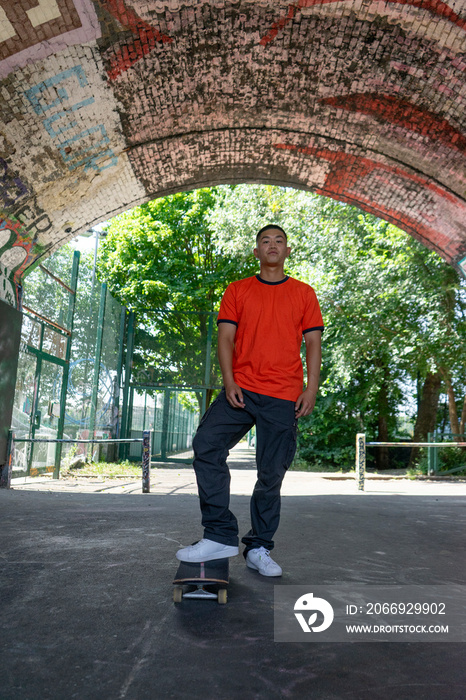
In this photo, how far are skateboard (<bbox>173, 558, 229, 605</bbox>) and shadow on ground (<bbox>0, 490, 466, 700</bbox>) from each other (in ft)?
0.16

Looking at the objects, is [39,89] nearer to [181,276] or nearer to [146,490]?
[146,490]

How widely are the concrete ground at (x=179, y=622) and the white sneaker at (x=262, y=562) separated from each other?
0.07 metres

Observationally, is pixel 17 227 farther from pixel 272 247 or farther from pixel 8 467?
pixel 272 247

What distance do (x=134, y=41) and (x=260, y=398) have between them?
5808mm

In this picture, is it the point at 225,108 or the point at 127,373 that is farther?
the point at 127,373

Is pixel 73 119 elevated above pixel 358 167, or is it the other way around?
pixel 358 167

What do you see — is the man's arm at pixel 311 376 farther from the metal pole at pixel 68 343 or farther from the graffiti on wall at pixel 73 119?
the metal pole at pixel 68 343

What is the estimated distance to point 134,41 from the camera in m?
7.12

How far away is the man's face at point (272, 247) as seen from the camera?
11.5ft

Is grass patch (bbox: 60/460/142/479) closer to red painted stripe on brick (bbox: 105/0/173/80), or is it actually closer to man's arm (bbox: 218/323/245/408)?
red painted stripe on brick (bbox: 105/0/173/80)

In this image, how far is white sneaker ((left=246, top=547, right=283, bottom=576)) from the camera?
10.1 ft

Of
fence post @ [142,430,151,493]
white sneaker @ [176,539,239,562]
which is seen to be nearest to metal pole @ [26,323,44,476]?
fence post @ [142,430,151,493]

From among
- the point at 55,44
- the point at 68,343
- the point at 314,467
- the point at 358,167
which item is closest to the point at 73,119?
the point at 55,44

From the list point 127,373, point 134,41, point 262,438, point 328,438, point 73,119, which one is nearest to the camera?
point 262,438
